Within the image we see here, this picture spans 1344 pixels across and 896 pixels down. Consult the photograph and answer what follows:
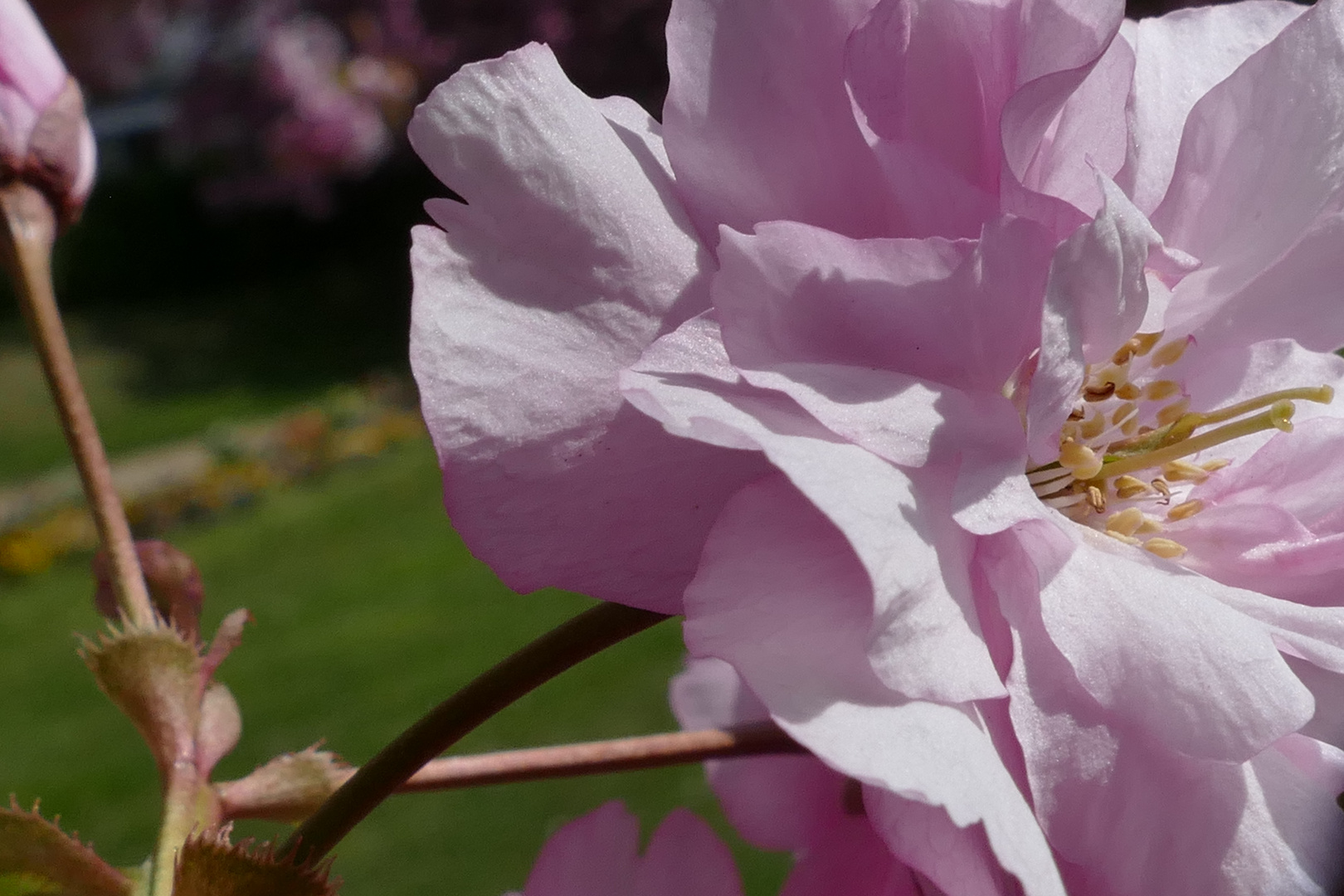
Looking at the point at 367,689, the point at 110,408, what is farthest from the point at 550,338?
the point at 110,408

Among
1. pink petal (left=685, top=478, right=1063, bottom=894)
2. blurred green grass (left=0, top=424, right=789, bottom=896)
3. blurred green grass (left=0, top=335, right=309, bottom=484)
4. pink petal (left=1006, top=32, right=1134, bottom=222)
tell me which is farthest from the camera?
blurred green grass (left=0, top=335, right=309, bottom=484)

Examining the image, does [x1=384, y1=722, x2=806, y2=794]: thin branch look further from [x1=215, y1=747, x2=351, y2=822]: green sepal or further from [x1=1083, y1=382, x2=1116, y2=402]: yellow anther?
[x1=1083, y1=382, x2=1116, y2=402]: yellow anther

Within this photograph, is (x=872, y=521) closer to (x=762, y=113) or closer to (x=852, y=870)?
(x=762, y=113)

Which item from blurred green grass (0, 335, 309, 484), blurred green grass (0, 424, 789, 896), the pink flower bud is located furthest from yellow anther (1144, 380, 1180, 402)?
blurred green grass (0, 335, 309, 484)

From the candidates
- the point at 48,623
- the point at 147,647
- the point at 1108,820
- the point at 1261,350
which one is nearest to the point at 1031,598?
the point at 1108,820

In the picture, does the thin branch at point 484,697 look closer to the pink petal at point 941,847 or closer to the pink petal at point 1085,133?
the pink petal at point 941,847

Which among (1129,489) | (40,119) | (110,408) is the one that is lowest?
(1129,489)
